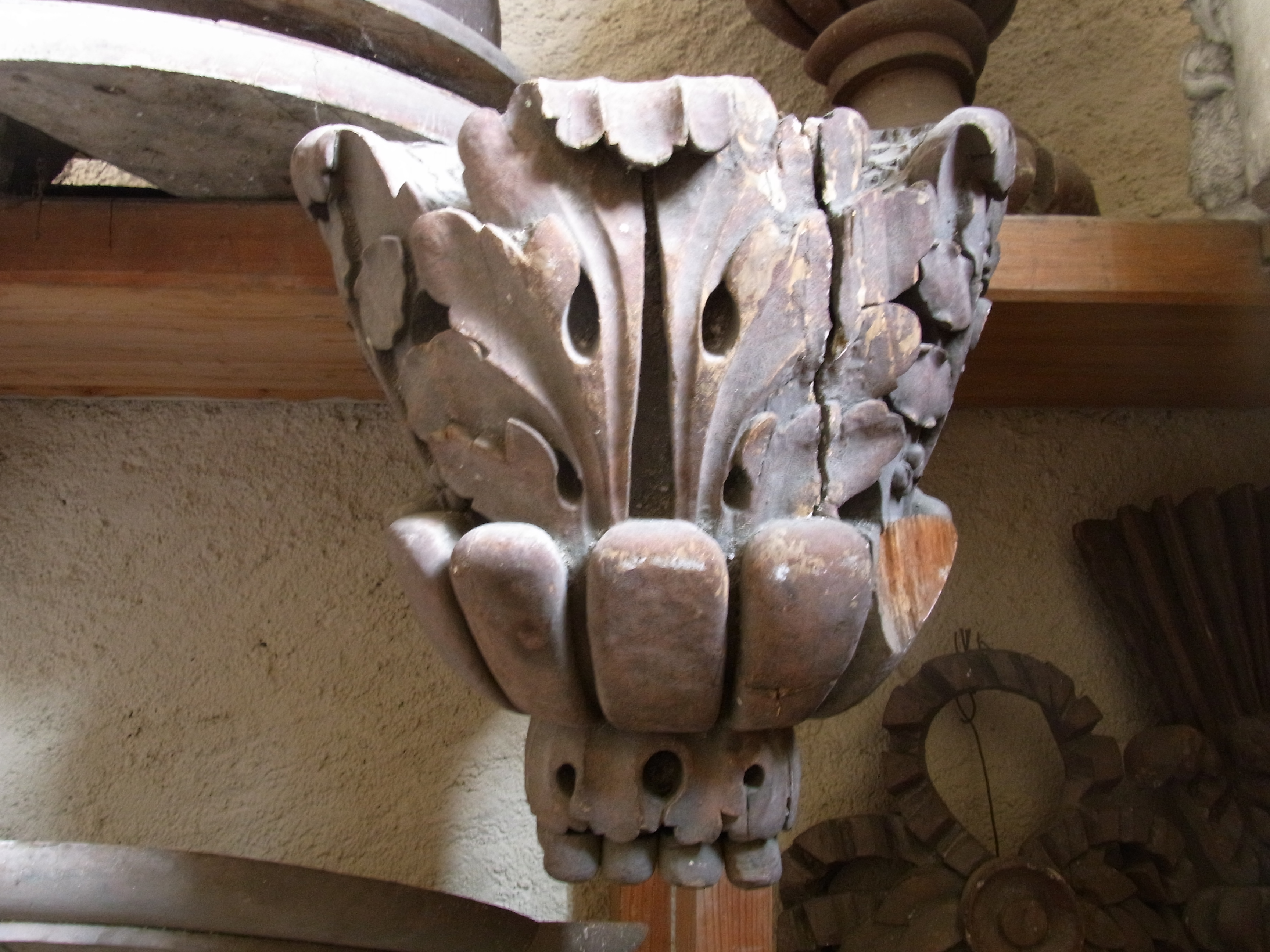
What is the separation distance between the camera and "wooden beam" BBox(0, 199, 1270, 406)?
0.60m

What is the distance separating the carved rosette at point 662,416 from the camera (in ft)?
1.21

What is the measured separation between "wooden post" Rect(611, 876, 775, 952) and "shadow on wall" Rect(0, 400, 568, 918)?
141 mm

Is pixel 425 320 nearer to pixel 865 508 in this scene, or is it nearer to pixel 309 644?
pixel 865 508

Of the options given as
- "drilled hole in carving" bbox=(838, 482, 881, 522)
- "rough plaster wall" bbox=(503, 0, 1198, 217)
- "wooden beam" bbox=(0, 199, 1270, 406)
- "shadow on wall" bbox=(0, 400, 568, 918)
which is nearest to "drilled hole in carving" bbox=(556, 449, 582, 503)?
"drilled hole in carving" bbox=(838, 482, 881, 522)

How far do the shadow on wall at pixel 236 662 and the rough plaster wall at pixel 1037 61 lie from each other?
16.3 inches

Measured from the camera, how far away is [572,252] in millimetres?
388

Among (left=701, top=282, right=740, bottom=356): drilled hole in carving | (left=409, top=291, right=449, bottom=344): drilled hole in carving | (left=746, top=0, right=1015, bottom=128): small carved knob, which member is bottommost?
(left=701, top=282, right=740, bottom=356): drilled hole in carving

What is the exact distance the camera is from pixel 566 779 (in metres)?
0.43

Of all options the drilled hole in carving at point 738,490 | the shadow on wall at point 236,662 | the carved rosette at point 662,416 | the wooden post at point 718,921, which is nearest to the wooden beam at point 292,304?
the shadow on wall at point 236,662

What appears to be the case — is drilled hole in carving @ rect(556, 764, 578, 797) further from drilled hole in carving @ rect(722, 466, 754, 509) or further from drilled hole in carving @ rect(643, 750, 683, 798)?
drilled hole in carving @ rect(722, 466, 754, 509)

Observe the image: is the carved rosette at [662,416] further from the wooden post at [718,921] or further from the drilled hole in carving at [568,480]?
the wooden post at [718,921]

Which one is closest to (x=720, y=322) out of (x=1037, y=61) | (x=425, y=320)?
(x=425, y=320)

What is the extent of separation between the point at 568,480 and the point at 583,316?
71mm

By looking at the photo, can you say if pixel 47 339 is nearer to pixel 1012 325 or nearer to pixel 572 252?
pixel 572 252
